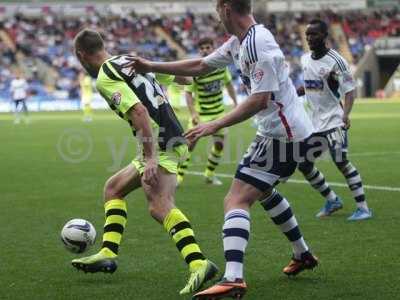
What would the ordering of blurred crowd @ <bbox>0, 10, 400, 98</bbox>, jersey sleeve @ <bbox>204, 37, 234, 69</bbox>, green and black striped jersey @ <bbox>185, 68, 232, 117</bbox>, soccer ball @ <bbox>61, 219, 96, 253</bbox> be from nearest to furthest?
1. jersey sleeve @ <bbox>204, 37, 234, 69</bbox>
2. soccer ball @ <bbox>61, 219, 96, 253</bbox>
3. green and black striped jersey @ <bbox>185, 68, 232, 117</bbox>
4. blurred crowd @ <bbox>0, 10, 400, 98</bbox>

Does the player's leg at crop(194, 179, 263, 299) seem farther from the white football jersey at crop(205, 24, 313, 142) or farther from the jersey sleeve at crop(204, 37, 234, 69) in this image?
the jersey sleeve at crop(204, 37, 234, 69)

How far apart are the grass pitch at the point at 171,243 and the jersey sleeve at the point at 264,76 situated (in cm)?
154

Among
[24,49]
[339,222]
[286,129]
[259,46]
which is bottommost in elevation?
[339,222]

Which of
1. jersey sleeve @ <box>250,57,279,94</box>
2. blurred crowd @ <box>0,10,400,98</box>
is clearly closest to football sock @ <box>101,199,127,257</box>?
jersey sleeve @ <box>250,57,279,94</box>

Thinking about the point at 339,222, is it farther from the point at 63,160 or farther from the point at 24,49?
the point at 24,49

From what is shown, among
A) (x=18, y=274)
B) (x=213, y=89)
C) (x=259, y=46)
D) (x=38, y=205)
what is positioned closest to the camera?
(x=259, y=46)

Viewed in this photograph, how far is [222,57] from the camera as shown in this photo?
6.48 m

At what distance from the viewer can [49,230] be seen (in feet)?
30.6

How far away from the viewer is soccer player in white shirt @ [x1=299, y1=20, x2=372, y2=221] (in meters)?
9.74

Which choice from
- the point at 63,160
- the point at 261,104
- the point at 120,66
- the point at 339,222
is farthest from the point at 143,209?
the point at 63,160

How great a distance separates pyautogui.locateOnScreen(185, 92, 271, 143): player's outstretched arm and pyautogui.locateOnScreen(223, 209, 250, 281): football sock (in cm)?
63

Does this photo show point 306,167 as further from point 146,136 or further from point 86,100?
point 86,100

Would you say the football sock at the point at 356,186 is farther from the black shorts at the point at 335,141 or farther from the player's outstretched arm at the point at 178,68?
the player's outstretched arm at the point at 178,68

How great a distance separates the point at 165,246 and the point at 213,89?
6.24 meters
